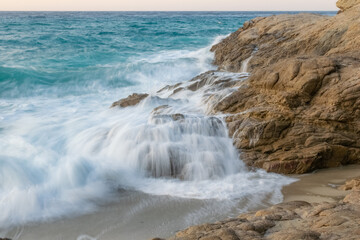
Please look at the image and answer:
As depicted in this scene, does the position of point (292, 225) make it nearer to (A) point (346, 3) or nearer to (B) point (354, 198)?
(B) point (354, 198)

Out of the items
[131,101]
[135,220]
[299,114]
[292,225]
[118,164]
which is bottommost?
[135,220]

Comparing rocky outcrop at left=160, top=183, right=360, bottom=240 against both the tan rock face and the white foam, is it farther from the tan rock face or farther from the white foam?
the tan rock face

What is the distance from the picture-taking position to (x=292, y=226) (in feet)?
9.64

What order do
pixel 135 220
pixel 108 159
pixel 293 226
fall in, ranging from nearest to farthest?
pixel 293 226, pixel 135 220, pixel 108 159

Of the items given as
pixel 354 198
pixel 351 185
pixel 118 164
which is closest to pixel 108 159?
pixel 118 164

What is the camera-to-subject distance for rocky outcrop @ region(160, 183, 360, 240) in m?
2.63

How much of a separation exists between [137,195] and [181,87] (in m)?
4.45

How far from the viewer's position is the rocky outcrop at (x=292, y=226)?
8.63 feet

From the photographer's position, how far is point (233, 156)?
5941mm

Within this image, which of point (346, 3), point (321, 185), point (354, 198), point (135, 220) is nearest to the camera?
point (354, 198)

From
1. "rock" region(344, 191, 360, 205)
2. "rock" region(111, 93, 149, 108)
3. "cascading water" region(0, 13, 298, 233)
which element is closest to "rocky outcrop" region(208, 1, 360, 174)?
"cascading water" region(0, 13, 298, 233)

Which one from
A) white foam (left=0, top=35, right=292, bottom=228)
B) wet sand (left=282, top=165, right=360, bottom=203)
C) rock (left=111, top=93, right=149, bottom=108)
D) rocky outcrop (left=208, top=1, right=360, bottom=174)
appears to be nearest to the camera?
wet sand (left=282, top=165, right=360, bottom=203)

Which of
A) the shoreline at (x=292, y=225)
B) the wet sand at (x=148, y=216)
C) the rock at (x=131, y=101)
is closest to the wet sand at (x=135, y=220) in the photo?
the wet sand at (x=148, y=216)

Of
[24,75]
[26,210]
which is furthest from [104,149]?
[24,75]
